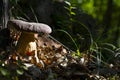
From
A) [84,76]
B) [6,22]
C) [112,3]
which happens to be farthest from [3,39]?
[112,3]

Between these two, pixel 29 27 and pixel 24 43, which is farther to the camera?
pixel 24 43

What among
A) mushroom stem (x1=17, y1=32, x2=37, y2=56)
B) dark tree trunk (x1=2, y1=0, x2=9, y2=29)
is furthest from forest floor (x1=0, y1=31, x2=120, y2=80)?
dark tree trunk (x1=2, y1=0, x2=9, y2=29)

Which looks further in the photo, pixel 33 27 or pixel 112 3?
pixel 112 3

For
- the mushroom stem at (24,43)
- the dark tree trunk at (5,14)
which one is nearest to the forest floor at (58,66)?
the mushroom stem at (24,43)

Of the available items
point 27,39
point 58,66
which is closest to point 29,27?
point 27,39

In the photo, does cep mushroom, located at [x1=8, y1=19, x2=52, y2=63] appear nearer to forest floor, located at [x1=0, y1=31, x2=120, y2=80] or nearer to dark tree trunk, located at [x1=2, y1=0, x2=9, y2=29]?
forest floor, located at [x1=0, y1=31, x2=120, y2=80]

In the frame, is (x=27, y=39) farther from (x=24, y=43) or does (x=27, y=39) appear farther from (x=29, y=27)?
(x=29, y=27)

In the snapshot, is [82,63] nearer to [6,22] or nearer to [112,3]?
[6,22]

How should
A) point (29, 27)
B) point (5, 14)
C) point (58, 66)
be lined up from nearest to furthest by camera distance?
point (29, 27)
point (58, 66)
point (5, 14)

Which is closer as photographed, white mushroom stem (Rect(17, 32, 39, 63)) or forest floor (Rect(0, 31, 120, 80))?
forest floor (Rect(0, 31, 120, 80))

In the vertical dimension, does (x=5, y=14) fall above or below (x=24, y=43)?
above

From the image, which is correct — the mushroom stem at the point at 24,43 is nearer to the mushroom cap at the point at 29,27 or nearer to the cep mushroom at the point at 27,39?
Result: the cep mushroom at the point at 27,39
